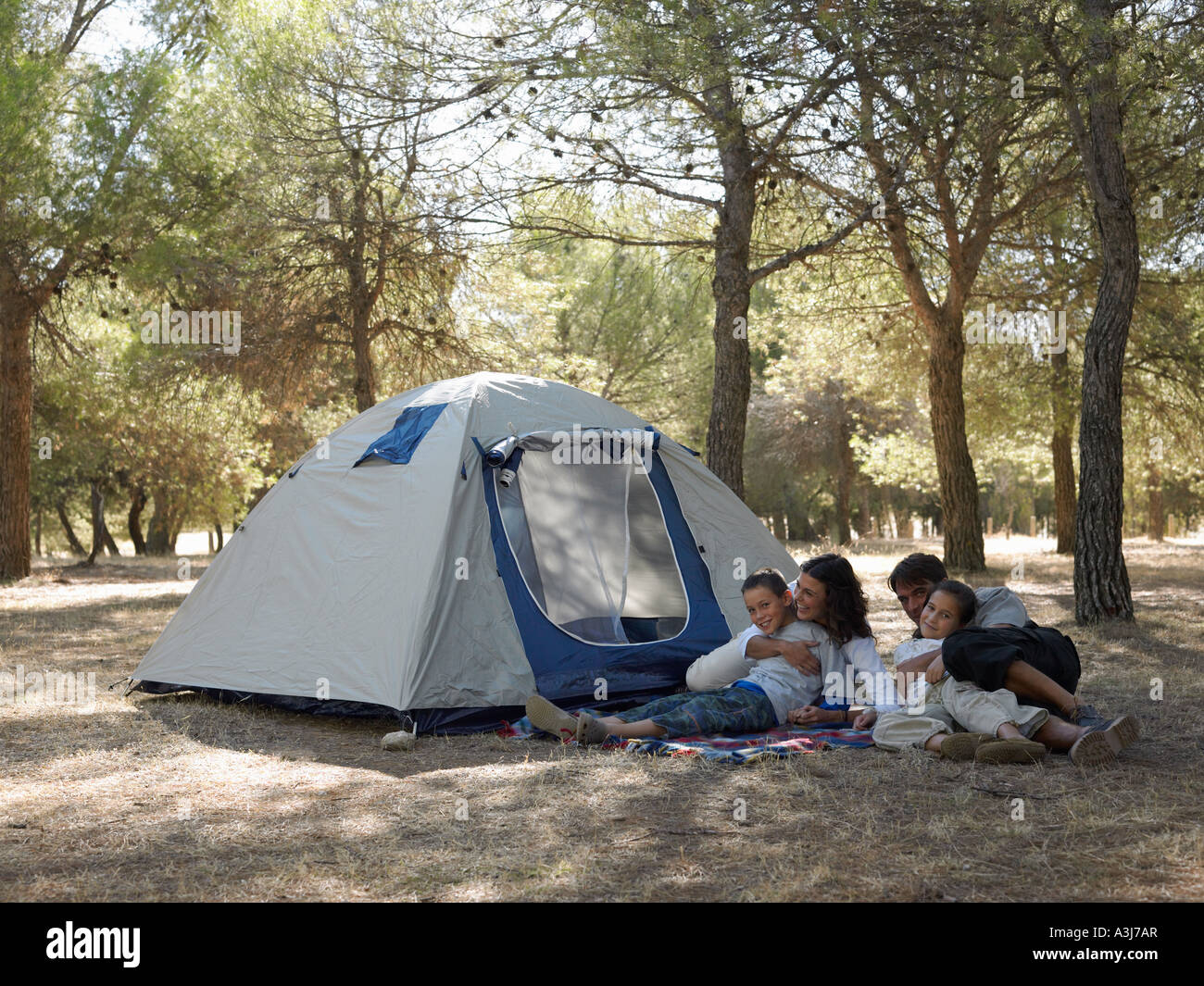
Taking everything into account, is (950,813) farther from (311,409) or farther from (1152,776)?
(311,409)

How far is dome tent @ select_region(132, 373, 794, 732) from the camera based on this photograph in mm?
Answer: 5367

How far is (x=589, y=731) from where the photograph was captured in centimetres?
467

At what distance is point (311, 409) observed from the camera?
22406 mm

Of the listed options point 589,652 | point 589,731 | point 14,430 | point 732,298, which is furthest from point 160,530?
point 589,731

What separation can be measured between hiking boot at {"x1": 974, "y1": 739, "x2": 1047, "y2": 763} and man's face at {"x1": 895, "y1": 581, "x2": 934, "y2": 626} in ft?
2.95

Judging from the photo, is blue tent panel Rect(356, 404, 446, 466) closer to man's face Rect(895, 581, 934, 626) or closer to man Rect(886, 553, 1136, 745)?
man's face Rect(895, 581, 934, 626)

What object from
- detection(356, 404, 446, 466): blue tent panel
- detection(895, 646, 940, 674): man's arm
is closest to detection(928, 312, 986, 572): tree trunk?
detection(356, 404, 446, 466): blue tent panel

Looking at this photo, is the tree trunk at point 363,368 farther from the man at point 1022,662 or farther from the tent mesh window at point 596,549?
the man at point 1022,662

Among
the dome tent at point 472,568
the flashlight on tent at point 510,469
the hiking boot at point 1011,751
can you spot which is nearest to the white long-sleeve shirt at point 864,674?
the hiking boot at point 1011,751

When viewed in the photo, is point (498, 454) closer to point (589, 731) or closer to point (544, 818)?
point (589, 731)

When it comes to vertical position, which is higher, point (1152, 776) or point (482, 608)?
point (482, 608)

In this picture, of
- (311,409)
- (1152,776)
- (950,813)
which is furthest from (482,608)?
(311,409)

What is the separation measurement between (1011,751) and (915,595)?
1026 mm
